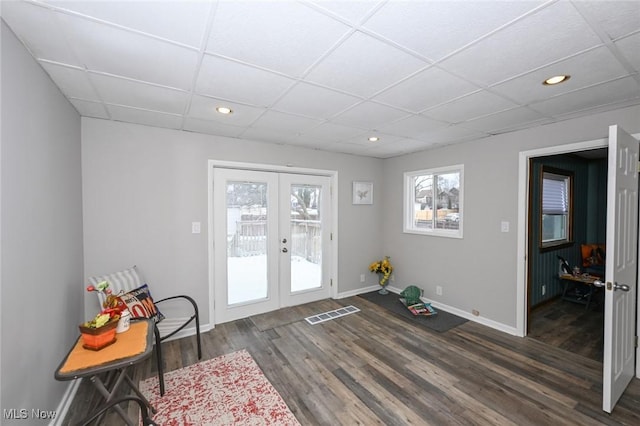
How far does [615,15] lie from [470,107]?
1.13 metres

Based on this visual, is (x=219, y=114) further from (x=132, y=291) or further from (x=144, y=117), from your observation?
(x=132, y=291)

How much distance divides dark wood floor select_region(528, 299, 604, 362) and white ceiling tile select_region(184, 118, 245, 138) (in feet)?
14.2

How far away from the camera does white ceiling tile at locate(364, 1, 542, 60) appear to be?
1213 mm

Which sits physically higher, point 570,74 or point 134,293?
point 570,74

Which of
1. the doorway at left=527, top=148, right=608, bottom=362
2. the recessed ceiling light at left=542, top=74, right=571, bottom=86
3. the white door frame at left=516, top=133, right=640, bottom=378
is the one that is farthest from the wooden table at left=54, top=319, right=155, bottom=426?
the doorway at left=527, top=148, right=608, bottom=362

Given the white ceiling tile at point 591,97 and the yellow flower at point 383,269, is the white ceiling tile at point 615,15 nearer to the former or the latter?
the white ceiling tile at point 591,97

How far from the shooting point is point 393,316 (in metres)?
3.71

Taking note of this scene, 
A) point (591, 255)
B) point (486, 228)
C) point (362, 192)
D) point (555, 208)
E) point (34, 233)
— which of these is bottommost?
point (591, 255)

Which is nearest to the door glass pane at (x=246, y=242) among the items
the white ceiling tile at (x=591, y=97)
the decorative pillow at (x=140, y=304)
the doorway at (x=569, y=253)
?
the decorative pillow at (x=140, y=304)

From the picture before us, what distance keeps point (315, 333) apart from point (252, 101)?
8.79 feet

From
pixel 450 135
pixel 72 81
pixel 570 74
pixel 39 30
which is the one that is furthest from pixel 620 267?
pixel 72 81

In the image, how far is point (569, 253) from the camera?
14.9ft

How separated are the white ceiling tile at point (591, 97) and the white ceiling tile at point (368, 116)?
125cm

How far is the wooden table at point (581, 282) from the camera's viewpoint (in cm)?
383
